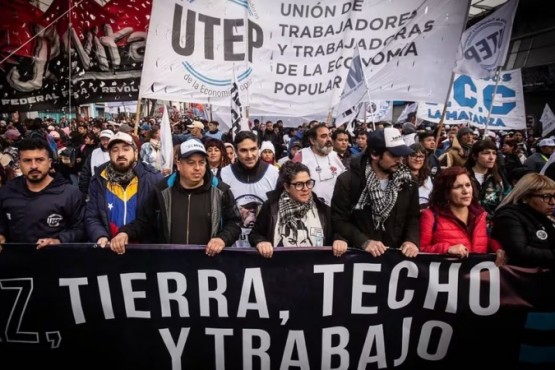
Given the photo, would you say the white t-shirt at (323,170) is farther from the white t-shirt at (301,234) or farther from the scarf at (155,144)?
the scarf at (155,144)

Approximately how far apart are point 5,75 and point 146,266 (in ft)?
15.2

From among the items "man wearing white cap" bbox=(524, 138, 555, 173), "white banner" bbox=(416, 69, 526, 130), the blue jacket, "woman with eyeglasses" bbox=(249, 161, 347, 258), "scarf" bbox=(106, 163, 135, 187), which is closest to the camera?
"woman with eyeglasses" bbox=(249, 161, 347, 258)

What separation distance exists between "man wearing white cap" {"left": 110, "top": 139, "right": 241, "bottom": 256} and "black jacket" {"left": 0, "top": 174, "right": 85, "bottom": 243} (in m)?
0.51

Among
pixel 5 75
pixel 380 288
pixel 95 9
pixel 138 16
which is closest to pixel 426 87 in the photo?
pixel 380 288

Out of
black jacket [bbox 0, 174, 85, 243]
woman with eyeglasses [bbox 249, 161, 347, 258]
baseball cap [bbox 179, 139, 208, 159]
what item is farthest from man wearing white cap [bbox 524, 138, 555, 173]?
black jacket [bbox 0, 174, 85, 243]

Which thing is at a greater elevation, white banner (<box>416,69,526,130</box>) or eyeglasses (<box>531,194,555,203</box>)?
white banner (<box>416,69,526,130</box>)

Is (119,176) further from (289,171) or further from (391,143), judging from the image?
(391,143)

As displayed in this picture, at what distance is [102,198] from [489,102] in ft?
25.3

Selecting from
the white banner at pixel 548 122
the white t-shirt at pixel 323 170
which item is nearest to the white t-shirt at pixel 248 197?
the white t-shirt at pixel 323 170

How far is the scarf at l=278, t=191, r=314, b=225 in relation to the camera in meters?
3.07

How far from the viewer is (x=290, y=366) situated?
283 cm

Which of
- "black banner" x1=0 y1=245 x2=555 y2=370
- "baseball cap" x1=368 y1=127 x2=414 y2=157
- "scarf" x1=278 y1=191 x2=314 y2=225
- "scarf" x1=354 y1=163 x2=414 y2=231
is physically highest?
"baseball cap" x1=368 y1=127 x2=414 y2=157

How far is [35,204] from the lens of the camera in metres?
3.05

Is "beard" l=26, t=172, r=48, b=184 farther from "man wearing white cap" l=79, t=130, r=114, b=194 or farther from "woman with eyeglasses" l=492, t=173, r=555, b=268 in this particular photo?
"woman with eyeglasses" l=492, t=173, r=555, b=268
